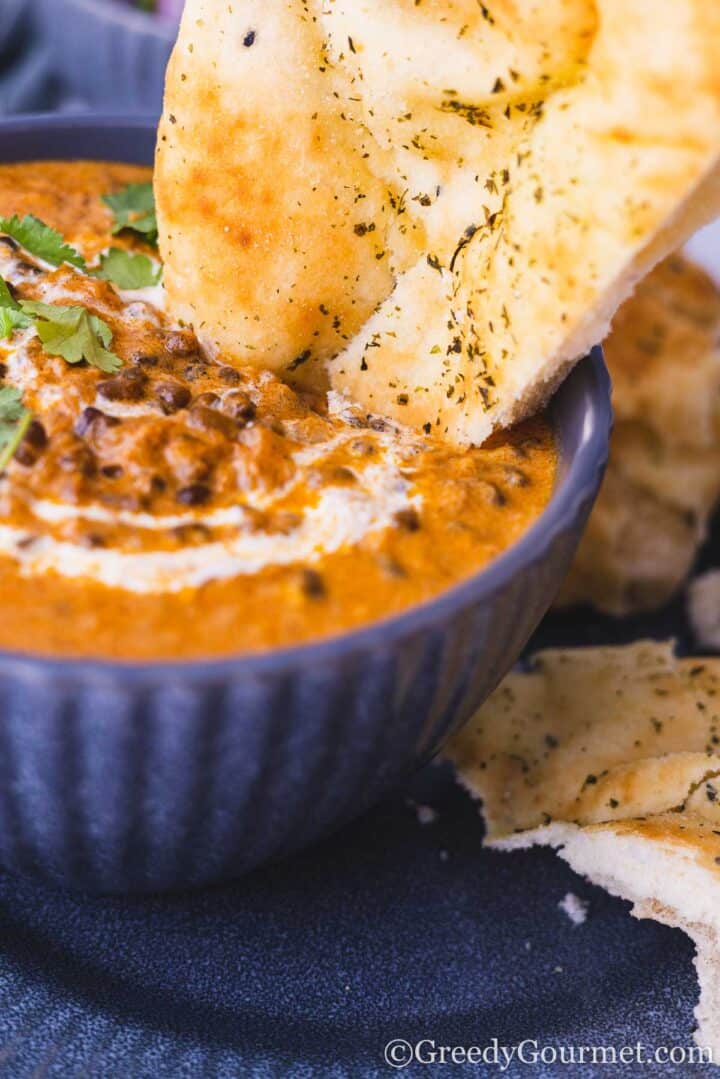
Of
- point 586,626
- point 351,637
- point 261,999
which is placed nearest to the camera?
point 351,637

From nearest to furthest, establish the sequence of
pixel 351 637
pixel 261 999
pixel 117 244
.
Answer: pixel 351 637 → pixel 261 999 → pixel 117 244

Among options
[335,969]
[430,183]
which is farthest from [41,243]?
[335,969]

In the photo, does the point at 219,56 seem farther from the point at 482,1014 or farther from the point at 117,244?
the point at 482,1014

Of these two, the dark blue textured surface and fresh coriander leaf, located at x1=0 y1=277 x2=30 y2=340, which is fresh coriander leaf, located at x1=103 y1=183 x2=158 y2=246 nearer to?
fresh coriander leaf, located at x1=0 y1=277 x2=30 y2=340

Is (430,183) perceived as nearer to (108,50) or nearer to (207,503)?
(207,503)

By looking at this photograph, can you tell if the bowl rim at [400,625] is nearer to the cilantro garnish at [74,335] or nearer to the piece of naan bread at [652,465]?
the cilantro garnish at [74,335]

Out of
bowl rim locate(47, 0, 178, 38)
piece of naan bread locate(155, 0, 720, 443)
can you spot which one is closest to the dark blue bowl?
piece of naan bread locate(155, 0, 720, 443)

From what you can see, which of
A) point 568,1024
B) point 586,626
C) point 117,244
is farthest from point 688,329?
point 568,1024
